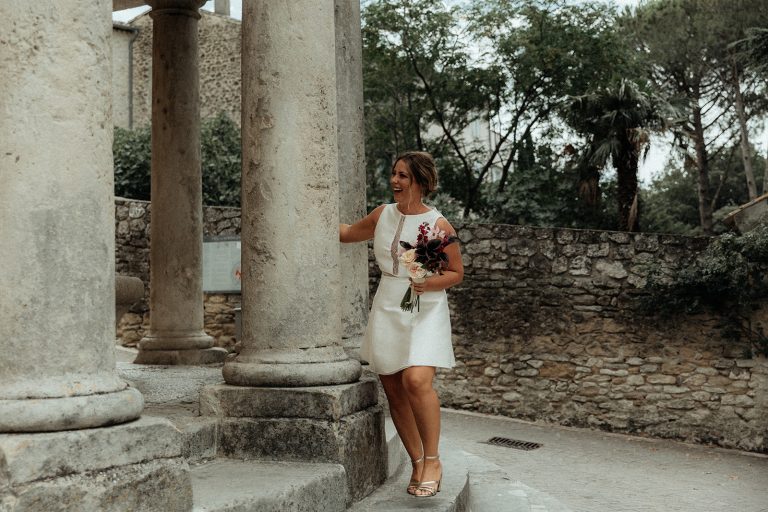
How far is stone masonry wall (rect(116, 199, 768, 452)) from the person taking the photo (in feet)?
39.3

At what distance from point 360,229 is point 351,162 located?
3.53 ft

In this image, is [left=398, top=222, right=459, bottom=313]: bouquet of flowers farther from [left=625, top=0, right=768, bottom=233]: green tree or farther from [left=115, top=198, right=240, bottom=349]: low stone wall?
[left=625, top=0, right=768, bottom=233]: green tree

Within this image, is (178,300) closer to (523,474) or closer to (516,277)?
(523,474)

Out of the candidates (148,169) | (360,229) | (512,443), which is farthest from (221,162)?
Result: (360,229)

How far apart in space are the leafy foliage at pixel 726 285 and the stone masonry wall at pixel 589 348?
0.18 metres

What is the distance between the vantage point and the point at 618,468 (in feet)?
31.8

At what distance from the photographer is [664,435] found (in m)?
12.1

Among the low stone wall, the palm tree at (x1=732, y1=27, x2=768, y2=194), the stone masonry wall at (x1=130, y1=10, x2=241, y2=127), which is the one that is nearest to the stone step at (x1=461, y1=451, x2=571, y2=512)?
the low stone wall

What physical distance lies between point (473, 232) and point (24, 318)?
1057cm

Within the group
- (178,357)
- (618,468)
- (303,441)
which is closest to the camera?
(303,441)

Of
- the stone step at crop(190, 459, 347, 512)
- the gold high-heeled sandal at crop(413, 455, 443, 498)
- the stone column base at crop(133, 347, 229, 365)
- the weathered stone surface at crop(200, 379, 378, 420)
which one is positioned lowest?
the gold high-heeled sandal at crop(413, 455, 443, 498)

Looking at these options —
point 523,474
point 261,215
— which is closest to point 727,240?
point 523,474

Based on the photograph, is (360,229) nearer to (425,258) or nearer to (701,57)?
(425,258)

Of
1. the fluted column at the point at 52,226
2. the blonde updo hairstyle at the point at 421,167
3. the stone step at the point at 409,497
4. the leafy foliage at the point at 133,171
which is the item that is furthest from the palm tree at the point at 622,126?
the fluted column at the point at 52,226
